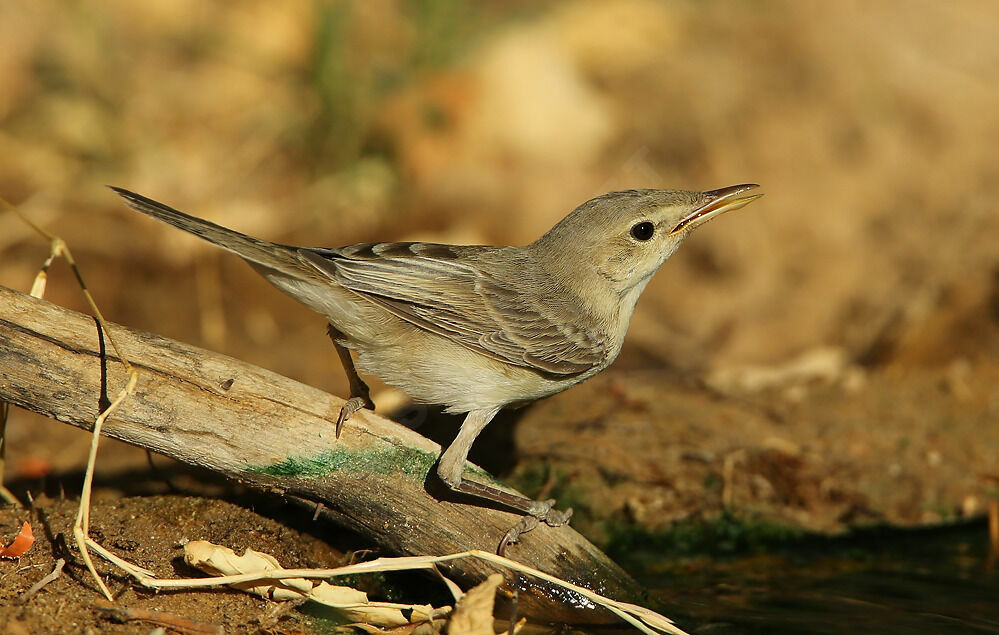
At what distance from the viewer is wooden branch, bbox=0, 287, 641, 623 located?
3.46 m

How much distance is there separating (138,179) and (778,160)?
20.2 feet

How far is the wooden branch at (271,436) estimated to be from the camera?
136 inches

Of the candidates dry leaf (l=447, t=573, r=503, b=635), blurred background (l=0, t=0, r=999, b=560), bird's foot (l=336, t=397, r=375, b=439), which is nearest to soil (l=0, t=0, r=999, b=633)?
blurred background (l=0, t=0, r=999, b=560)

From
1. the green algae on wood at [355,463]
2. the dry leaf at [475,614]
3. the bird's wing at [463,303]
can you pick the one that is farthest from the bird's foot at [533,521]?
the bird's wing at [463,303]

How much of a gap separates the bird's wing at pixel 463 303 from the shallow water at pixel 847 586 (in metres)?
1.26

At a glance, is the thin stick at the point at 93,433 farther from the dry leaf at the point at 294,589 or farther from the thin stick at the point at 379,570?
the dry leaf at the point at 294,589

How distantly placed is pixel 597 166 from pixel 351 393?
5.50 m

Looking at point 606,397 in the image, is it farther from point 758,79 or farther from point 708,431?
point 758,79

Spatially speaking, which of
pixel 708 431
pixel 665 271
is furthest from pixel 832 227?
pixel 708 431

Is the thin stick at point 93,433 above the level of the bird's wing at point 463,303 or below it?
below

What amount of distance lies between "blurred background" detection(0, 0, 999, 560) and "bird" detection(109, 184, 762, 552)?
163 cm

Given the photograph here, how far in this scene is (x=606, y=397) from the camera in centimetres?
647

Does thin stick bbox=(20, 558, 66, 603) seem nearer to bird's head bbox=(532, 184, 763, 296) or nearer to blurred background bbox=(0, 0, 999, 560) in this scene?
bird's head bbox=(532, 184, 763, 296)

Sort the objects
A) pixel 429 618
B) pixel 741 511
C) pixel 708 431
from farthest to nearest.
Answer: pixel 708 431
pixel 741 511
pixel 429 618
